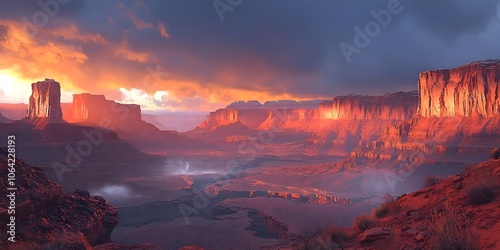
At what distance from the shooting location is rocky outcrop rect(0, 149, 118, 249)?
41.1 ft

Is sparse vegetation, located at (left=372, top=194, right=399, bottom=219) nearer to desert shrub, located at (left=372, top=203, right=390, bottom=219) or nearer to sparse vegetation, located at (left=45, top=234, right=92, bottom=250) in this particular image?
desert shrub, located at (left=372, top=203, right=390, bottom=219)

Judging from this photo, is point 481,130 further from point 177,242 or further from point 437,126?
point 177,242

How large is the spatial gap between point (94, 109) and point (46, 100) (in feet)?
130

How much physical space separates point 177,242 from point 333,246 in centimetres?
2492

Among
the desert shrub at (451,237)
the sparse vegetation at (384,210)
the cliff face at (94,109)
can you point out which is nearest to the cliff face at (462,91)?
the sparse vegetation at (384,210)

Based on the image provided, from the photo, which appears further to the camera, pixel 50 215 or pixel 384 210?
pixel 50 215

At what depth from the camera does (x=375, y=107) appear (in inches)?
4358

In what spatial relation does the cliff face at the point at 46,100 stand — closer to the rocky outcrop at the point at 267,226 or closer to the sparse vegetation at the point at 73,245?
the rocky outcrop at the point at 267,226

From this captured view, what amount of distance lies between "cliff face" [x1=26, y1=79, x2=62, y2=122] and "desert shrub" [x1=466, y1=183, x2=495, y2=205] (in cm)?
10658

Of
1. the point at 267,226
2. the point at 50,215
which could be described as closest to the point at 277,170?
the point at 267,226

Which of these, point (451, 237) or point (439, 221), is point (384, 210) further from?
point (451, 237)

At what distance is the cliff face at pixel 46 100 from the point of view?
98500 mm

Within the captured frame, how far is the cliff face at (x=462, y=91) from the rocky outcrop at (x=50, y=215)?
196 feet

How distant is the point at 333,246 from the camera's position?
32.3ft
